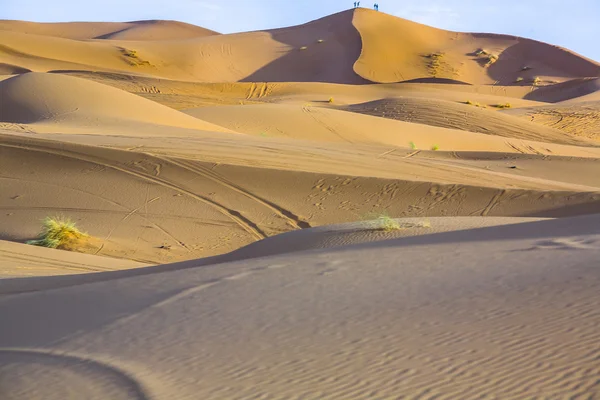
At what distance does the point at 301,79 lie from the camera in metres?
58.0

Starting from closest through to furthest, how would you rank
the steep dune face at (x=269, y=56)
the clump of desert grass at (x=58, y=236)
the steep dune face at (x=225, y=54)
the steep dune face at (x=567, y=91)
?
the clump of desert grass at (x=58, y=236) → the steep dune face at (x=567, y=91) → the steep dune face at (x=225, y=54) → the steep dune face at (x=269, y=56)

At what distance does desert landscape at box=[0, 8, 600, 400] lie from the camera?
3.33m

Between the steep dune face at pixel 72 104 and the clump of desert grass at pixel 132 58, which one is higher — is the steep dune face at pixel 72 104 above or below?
below

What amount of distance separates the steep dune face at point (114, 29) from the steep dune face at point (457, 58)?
31.9 meters

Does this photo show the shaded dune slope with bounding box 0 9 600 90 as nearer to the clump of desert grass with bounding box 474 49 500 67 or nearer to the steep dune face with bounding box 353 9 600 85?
the steep dune face with bounding box 353 9 600 85

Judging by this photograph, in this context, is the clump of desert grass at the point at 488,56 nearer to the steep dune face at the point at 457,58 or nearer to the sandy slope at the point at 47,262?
the steep dune face at the point at 457,58

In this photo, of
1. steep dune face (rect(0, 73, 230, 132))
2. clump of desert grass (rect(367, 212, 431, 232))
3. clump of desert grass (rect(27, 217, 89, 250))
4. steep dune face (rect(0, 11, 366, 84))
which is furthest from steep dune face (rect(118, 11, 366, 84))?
clump of desert grass (rect(367, 212, 431, 232))

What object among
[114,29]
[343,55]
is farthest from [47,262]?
[114,29]

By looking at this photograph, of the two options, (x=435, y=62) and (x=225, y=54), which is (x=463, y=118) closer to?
(x=435, y=62)

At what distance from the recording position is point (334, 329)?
3947mm

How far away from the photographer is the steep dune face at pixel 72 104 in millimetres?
19797

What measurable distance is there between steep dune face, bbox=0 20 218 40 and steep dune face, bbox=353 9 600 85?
105 feet

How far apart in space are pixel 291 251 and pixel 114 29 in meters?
92.7

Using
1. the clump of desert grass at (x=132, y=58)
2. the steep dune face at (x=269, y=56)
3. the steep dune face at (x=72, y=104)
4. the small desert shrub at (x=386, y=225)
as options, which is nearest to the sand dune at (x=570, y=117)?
the steep dune face at (x=72, y=104)
